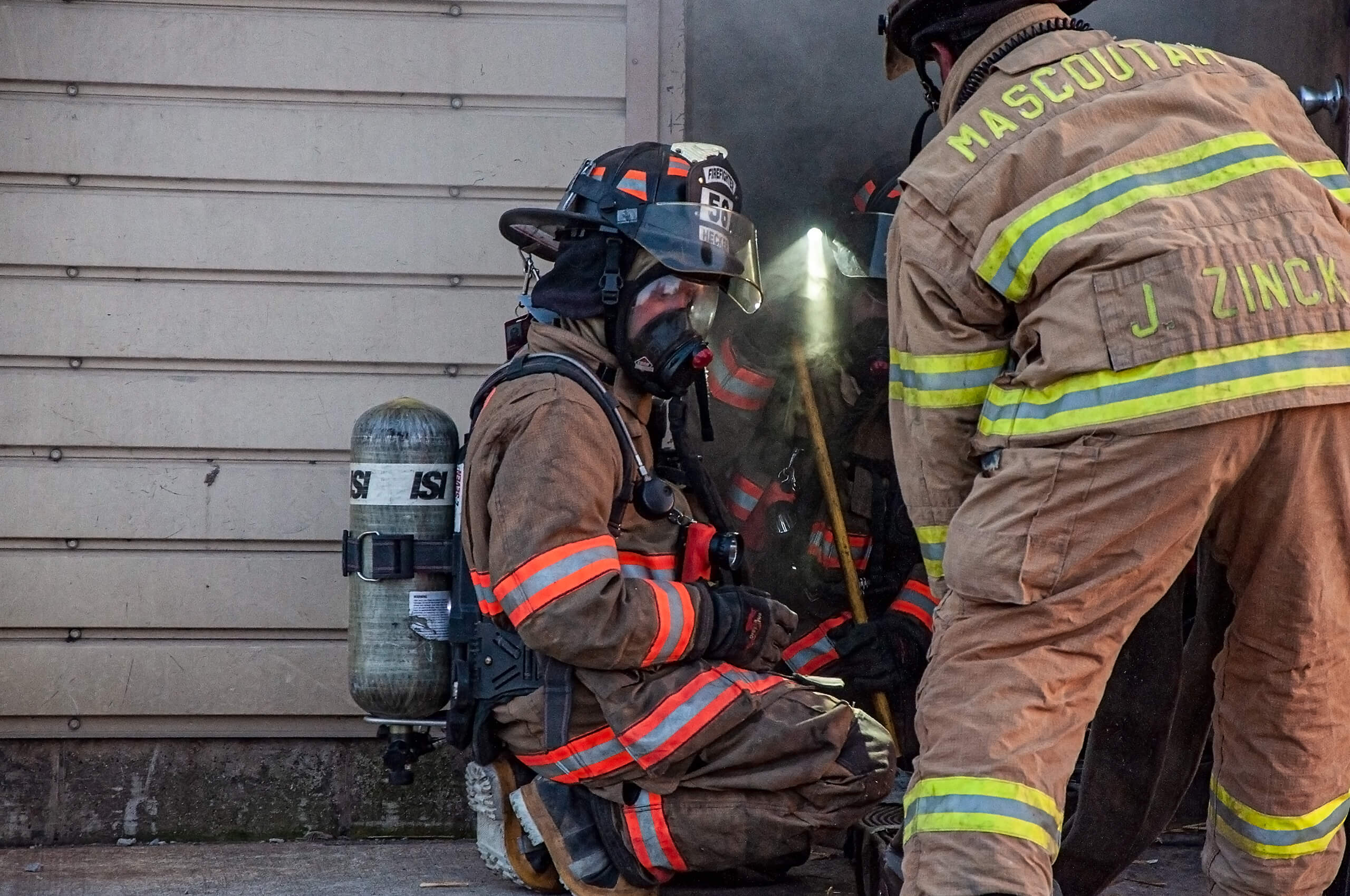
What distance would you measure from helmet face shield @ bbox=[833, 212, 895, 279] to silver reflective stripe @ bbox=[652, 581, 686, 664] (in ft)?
5.28

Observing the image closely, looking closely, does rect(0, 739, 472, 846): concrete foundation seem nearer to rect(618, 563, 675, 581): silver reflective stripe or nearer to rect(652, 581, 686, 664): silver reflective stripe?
rect(618, 563, 675, 581): silver reflective stripe

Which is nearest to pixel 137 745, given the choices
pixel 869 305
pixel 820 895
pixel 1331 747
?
pixel 820 895

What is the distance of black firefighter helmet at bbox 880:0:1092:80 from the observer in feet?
8.58

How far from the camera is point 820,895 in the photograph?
358 centimetres

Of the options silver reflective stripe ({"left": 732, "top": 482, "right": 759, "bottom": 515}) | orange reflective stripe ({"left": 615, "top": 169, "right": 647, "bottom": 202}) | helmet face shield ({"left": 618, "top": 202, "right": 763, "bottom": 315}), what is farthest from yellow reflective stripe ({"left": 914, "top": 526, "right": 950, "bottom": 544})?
silver reflective stripe ({"left": 732, "top": 482, "right": 759, "bottom": 515})

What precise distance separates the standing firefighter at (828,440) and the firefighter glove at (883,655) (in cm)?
12

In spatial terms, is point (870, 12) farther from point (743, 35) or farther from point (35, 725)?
point (35, 725)

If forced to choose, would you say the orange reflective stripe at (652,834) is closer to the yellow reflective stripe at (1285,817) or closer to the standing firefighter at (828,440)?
the standing firefighter at (828,440)

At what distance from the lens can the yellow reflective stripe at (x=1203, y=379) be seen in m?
2.16

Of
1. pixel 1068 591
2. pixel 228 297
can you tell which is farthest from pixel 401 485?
pixel 1068 591

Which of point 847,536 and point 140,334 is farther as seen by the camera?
point 847,536

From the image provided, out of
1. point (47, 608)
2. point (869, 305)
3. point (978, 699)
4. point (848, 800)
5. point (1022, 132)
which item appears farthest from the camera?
point (869, 305)

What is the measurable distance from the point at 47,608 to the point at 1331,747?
374 centimetres

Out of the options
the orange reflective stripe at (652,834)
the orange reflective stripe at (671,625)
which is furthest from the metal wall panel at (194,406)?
the orange reflective stripe at (652,834)
